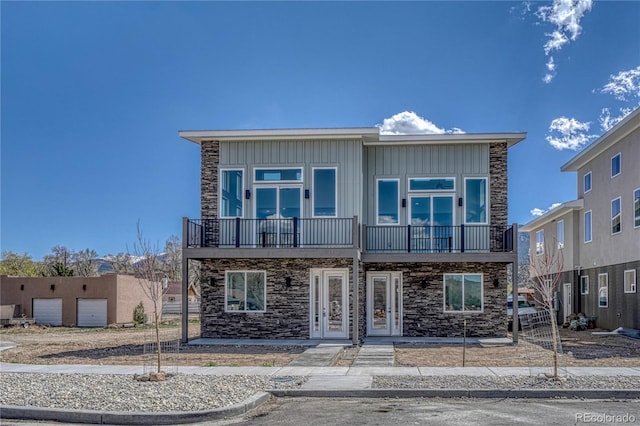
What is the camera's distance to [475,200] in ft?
61.6

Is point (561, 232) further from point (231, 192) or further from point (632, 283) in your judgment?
point (231, 192)

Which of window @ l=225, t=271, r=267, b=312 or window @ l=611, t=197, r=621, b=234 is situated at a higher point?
window @ l=611, t=197, r=621, b=234

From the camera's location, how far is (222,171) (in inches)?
736

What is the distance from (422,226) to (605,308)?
9.81m

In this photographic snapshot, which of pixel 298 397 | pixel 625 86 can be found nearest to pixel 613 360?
pixel 298 397

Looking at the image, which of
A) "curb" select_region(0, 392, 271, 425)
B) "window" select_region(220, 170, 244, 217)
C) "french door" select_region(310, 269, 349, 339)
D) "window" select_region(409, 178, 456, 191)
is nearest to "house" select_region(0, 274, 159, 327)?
"window" select_region(220, 170, 244, 217)

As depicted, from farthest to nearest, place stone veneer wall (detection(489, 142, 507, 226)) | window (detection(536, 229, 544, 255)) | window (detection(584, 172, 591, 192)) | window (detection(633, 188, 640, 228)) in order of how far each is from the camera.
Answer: window (detection(536, 229, 544, 255)), window (detection(584, 172, 591, 192)), window (detection(633, 188, 640, 228)), stone veneer wall (detection(489, 142, 507, 226))

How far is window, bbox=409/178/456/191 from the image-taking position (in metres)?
18.8

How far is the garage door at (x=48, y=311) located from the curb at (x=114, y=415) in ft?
80.9

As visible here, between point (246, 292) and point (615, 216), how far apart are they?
14269 millimetres

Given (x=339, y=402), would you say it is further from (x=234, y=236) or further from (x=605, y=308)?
(x=605, y=308)

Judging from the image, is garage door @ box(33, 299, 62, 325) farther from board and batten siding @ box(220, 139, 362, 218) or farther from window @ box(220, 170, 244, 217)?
board and batten siding @ box(220, 139, 362, 218)

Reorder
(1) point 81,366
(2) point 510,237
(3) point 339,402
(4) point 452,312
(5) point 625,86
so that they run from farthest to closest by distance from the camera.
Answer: (5) point 625,86 < (4) point 452,312 < (2) point 510,237 < (1) point 81,366 < (3) point 339,402

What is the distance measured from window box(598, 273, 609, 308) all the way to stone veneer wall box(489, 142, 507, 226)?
25.0ft
